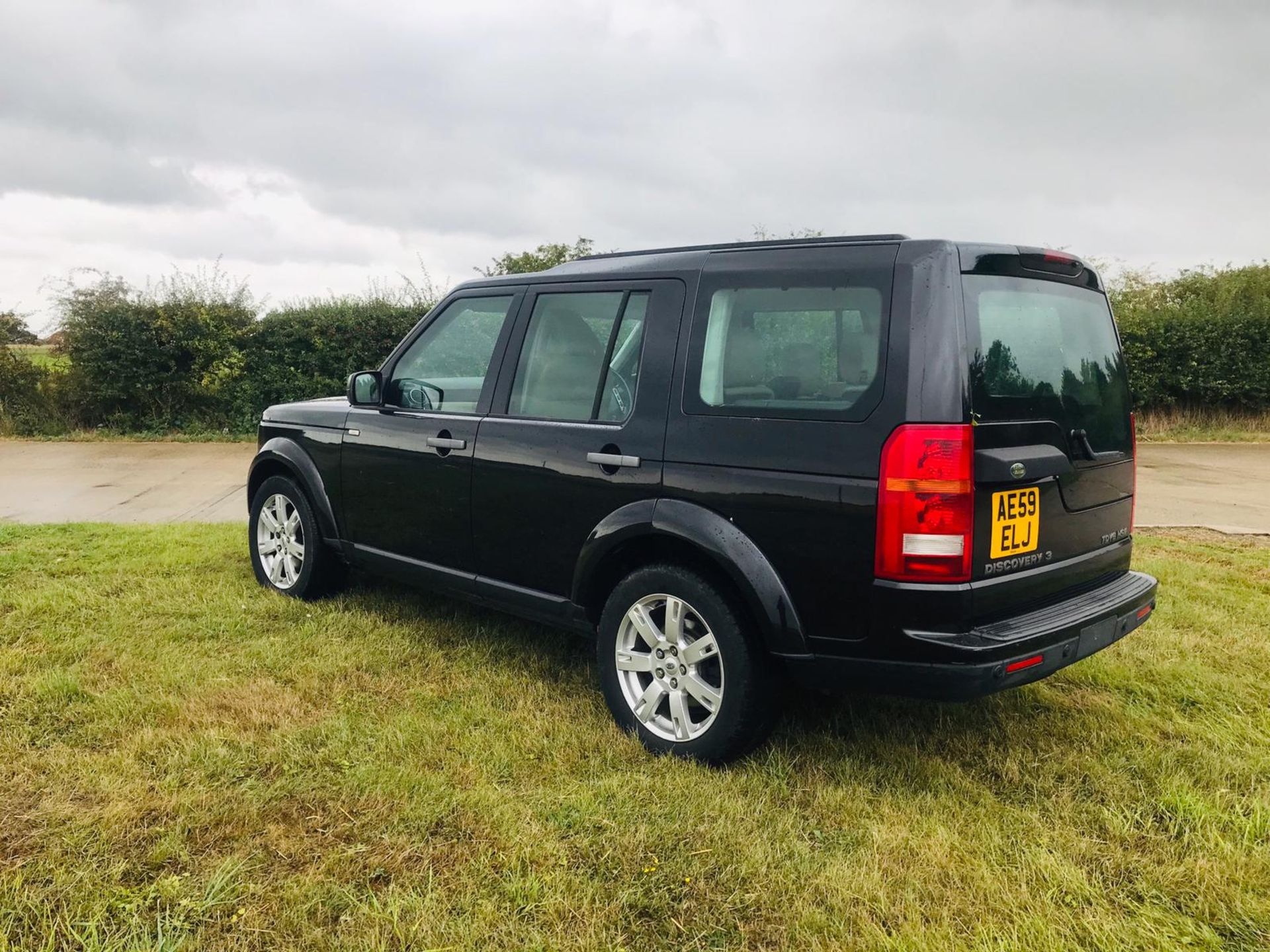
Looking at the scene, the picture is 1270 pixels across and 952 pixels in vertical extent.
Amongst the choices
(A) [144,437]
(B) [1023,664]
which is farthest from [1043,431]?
(A) [144,437]

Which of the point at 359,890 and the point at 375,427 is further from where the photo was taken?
the point at 375,427

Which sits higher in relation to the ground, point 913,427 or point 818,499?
point 913,427

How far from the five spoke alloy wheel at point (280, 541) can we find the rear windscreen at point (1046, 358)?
12.3 ft

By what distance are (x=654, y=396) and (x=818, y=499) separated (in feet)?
2.68

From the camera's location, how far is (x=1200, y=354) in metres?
14.4

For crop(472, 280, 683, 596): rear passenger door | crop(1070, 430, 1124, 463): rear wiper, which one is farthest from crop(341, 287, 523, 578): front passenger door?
crop(1070, 430, 1124, 463): rear wiper

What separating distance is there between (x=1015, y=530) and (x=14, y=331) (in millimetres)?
15237

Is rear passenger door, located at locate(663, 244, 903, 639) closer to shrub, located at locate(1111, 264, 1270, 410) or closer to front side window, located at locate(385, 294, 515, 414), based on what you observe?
front side window, located at locate(385, 294, 515, 414)

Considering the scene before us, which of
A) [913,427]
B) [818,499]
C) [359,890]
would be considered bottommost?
[359,890]

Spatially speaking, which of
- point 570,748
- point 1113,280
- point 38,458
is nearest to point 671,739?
point 570,748

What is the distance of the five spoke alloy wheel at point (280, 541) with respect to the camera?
5.19 m

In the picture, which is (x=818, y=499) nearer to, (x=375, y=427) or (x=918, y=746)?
(x=918, y=746)

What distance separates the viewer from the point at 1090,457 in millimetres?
3189

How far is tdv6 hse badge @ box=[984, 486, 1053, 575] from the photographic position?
9.16ft
